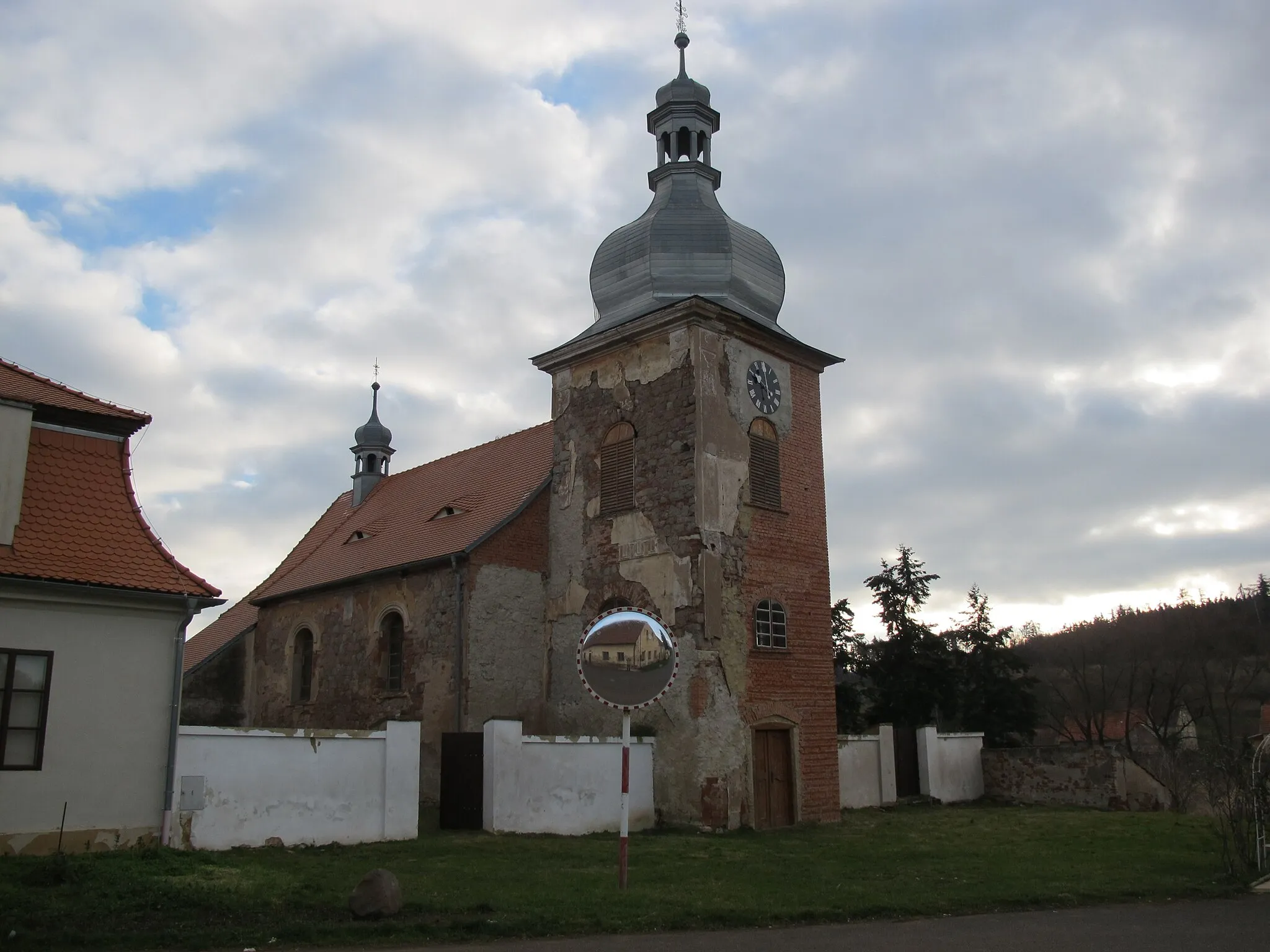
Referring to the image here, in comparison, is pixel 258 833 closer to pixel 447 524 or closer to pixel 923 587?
pixel 447 524

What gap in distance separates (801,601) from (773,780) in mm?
3547

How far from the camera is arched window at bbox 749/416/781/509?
21.3m

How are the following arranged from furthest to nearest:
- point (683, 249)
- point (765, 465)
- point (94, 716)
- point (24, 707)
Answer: point (683, 249) < point (765, 465) < point (94, 716) < point (24, 707)

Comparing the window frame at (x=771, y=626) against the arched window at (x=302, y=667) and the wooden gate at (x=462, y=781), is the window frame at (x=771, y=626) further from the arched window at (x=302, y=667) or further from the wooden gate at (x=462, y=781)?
the arched window at (x=302, y=667)

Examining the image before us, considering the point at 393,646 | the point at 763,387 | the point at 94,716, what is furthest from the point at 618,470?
the point at 94,716

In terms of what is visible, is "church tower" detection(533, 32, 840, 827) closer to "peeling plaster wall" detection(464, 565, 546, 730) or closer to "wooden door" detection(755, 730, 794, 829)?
"wooden door" detection(755, 730, 794, 829)

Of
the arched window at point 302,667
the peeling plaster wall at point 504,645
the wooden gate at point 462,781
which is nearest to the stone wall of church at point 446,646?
the peeling plaster wall at point 504,645

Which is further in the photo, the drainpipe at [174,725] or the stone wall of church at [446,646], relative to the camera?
the stone wall of church at [446,646]

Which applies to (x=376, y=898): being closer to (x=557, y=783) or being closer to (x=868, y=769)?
(x=557, y=783)

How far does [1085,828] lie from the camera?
19.6 metres

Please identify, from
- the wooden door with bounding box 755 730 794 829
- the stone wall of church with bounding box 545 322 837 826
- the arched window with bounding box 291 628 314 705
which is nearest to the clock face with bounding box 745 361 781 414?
the stone wall of church with bounding box 545 322 837 826

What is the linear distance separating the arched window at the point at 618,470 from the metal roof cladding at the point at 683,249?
2.31m

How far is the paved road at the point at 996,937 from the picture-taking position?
8812mm

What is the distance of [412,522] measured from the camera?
26.9 metres
